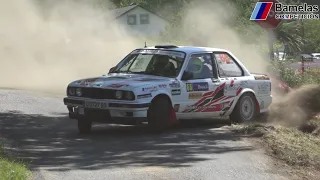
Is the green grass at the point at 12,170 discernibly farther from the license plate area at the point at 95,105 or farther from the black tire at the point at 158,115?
the black tire at the point at 158,115

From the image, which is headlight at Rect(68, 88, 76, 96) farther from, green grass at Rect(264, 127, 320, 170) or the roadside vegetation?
green grass at Rect(264, 127, 320, 170)

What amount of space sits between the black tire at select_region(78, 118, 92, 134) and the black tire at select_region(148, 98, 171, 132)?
1095 mm

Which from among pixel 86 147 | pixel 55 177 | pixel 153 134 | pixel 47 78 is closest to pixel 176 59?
pixel 153 134

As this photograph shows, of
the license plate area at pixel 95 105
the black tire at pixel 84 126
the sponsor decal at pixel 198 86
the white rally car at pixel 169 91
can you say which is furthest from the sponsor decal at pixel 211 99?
the black tire at pixel 84 126

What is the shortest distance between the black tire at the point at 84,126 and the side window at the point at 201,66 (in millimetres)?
2095

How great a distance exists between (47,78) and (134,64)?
42.2ft

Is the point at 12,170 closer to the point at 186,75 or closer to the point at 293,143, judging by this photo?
the point at 293,143

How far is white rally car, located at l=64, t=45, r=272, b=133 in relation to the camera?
33.2 feet

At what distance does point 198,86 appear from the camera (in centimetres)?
1118

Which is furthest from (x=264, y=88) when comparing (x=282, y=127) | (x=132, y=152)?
(x=132, y=152)

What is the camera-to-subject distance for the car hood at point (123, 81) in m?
10.2

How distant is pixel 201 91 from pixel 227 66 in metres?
1.12

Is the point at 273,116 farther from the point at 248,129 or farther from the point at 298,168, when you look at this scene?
the point at 298,168

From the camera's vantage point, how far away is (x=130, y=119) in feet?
33.0
